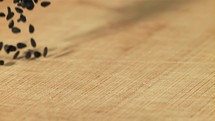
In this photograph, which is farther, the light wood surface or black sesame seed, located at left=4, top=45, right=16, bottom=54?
black sesame seed, located at left=4, top=45, right=16, bottom=54

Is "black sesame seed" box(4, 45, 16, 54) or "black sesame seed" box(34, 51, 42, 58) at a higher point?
"black sesame seed" box(4, 45, 16, 54)

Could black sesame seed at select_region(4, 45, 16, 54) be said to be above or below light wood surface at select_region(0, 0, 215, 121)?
above

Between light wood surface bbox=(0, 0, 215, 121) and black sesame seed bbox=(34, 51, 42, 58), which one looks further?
black sesame seed bbox=(34, 51, 42, 58)

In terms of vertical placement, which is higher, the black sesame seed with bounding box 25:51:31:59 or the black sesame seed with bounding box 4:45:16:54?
the black sesame seed with bounding box 4:45:16:54

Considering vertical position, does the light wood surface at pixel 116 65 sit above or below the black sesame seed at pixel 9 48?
below

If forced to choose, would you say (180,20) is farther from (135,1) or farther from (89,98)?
(89,98)

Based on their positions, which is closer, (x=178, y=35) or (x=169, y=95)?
(x=169, y=95)

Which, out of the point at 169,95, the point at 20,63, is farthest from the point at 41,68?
the point at 169,95

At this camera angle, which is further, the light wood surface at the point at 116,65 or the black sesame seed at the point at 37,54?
the black sesame seed at the point at 37,54
